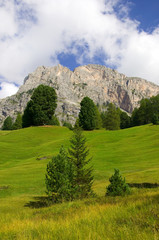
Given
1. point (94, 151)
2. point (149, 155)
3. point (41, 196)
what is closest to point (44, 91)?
point (94, 151)

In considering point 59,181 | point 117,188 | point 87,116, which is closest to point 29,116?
point 87,116

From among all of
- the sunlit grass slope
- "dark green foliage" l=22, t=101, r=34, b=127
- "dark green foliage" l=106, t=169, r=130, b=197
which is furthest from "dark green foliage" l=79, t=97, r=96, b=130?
"dark green foliage" l=106, t=169, r=130, b=197

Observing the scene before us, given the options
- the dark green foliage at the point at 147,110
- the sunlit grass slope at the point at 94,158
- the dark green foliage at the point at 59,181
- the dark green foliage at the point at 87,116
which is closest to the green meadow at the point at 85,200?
the sunlit grass slope at the point at 94,158

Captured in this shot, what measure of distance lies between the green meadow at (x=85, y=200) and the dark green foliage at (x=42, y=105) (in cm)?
538

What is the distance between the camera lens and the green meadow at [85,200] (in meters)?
4.99

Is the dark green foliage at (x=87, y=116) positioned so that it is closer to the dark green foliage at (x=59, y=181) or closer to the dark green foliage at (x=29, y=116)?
the dark green foliage at (x=29, y=116)

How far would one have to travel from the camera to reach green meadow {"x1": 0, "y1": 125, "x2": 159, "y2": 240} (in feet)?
16.4

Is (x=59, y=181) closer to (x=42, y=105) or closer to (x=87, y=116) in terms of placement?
(x=87, y=116)

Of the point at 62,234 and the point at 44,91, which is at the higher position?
the point at 44,91

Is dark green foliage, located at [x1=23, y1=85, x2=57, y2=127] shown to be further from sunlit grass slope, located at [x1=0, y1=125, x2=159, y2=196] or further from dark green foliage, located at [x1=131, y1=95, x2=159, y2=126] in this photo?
dark green foliage, located at [x1=131, y1=95, x2=159, y2=126]

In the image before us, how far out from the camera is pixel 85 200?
40.9ft

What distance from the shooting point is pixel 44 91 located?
238ft

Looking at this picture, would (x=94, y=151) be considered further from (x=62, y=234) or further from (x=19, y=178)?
(x=62, y=234)

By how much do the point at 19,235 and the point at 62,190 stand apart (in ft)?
31.4
